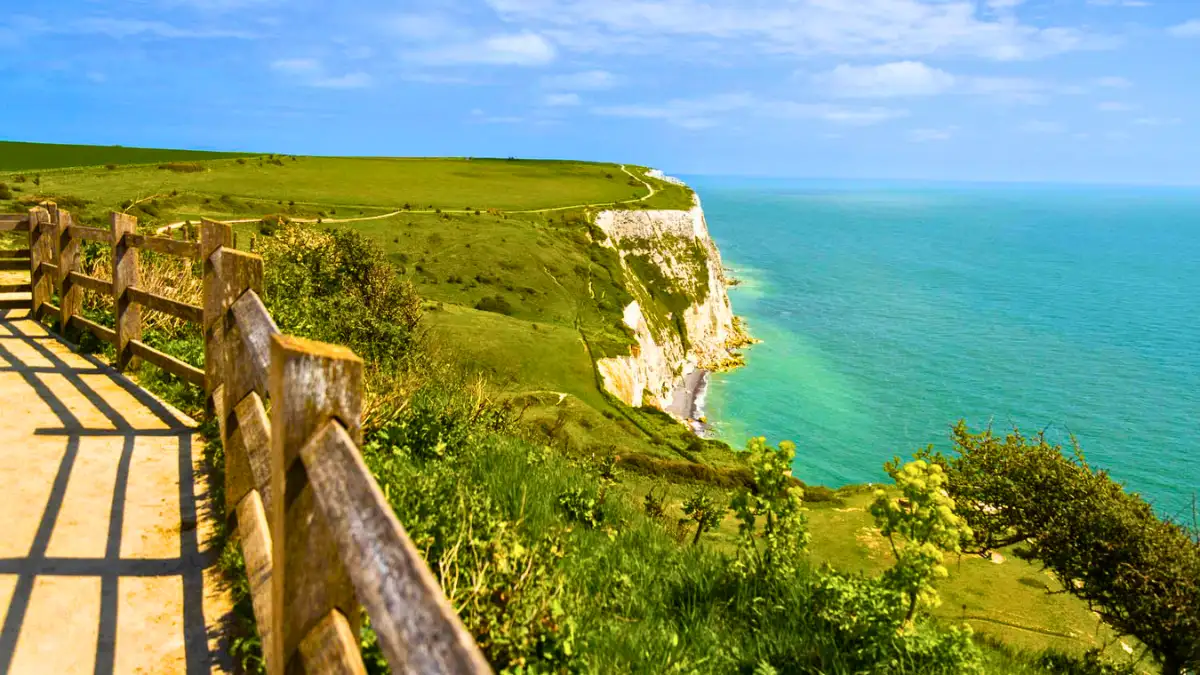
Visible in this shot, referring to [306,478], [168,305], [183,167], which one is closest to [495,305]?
[168,305]

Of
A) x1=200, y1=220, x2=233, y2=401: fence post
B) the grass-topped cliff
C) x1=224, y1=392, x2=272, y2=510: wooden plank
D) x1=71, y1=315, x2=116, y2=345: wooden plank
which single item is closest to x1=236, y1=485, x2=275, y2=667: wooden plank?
x1=224, y1=392, x2=272, y2=510: wooden plank

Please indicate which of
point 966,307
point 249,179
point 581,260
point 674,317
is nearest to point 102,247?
point 581,260

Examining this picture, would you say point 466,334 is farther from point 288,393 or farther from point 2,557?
point 288,393

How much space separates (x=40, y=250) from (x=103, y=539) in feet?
35.9

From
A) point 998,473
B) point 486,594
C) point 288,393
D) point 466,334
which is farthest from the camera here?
point 466,334

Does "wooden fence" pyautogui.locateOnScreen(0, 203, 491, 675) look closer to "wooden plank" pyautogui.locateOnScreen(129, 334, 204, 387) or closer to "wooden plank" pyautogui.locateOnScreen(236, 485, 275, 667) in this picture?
"wooden plank" pyautogui.locateOnScreen(236, 485, 275, 667)

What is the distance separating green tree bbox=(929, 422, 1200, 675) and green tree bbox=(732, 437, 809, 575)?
53.4 feet

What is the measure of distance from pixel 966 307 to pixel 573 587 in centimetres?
17315

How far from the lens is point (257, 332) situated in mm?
4617

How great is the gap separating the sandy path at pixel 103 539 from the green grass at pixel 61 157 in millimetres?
130124

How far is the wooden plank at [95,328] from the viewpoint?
1179 centimetres

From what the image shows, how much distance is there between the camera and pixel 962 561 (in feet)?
107

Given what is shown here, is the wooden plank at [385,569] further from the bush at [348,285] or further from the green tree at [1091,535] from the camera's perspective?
the green tree at [1091,535]

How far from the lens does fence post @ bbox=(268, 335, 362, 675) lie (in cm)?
269
